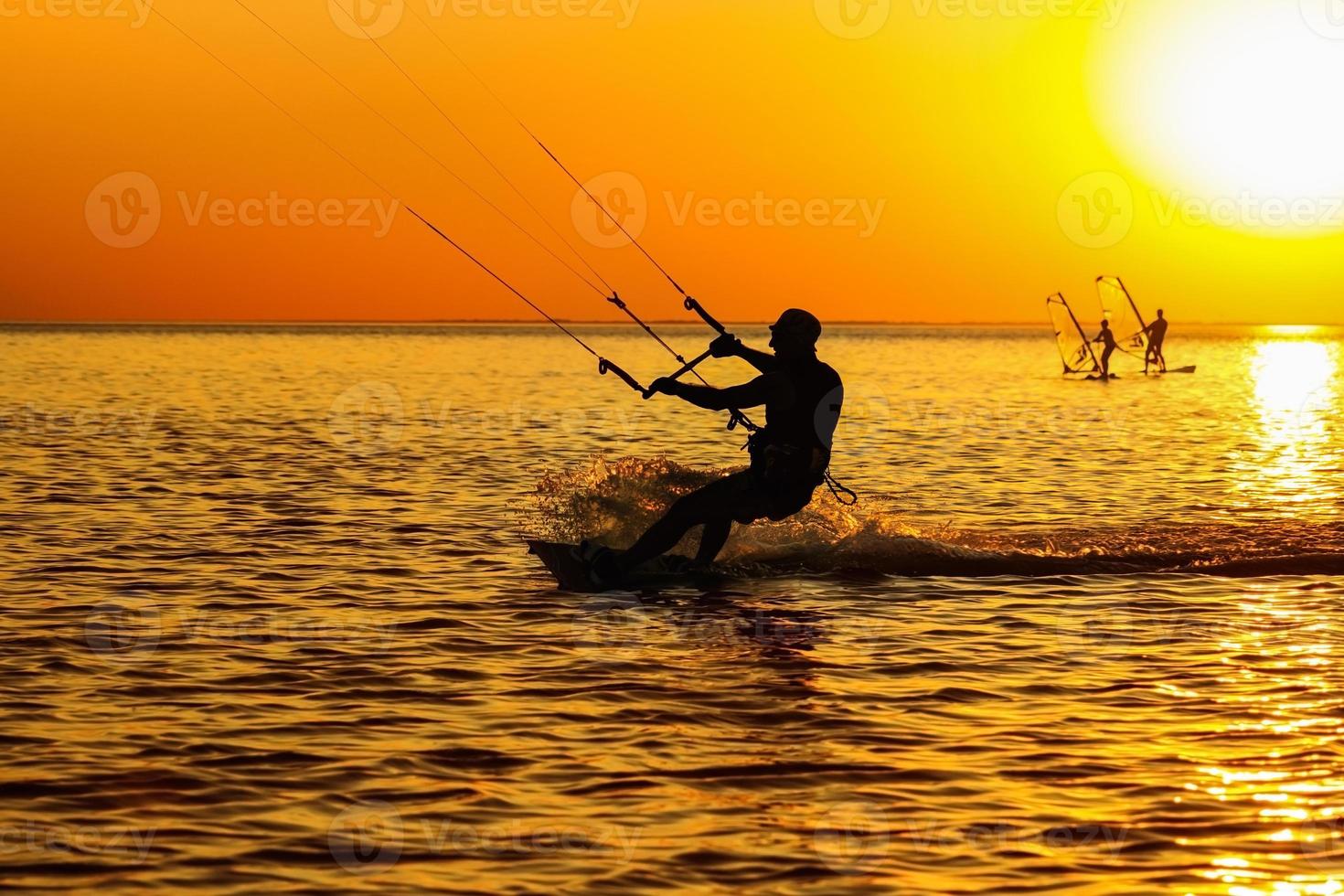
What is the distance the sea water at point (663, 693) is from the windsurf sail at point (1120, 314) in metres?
41.8

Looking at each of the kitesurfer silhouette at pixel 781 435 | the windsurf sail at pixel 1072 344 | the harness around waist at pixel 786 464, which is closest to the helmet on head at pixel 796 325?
the kitesurfer silhouette at pixel 781 435

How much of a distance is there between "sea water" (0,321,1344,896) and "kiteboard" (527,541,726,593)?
354 mm

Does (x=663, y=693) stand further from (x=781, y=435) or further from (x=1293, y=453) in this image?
(x=1293, y=453)

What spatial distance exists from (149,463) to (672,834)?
2232 cm

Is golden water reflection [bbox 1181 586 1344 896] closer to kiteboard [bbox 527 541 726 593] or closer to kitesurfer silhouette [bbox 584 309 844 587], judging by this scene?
kitesurfer silhouette [bbox 584 309 844 587]

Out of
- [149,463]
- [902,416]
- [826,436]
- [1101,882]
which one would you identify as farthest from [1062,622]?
[902,416]

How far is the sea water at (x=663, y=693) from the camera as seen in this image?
754 cm

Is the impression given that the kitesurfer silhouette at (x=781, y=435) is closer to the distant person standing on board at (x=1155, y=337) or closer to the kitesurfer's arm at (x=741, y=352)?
the kitesurfer's arm at (x=741, y=352)

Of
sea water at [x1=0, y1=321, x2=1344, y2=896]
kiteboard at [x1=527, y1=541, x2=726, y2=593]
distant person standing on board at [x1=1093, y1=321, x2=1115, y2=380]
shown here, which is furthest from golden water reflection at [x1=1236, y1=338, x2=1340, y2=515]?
kiteboard at [x1=527, y1=541, x2=726, y2=593]

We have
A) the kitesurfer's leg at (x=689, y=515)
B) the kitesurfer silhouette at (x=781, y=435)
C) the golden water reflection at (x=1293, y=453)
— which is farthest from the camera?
the golden water reflection at (x=1293, y=453)

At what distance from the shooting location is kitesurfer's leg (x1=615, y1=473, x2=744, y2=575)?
46.9ft

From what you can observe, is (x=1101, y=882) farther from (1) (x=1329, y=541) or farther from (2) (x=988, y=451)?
(2) (x=988, y=451)

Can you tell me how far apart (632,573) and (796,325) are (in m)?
2.97

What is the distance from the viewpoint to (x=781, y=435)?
1413cm
